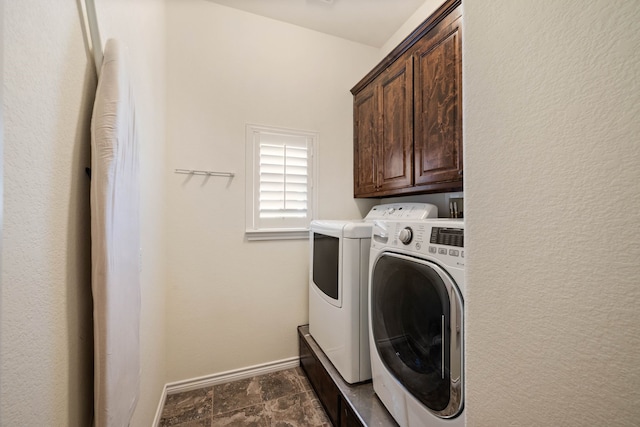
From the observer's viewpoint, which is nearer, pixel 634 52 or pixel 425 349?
pixel 634 52

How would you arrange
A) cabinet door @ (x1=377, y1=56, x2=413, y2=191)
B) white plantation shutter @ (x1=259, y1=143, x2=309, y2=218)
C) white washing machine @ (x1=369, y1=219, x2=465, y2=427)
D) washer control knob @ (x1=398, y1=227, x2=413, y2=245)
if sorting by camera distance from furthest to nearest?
white plantation shutter @ (x1=259, y1=143, x2=309, y2=218), cabinet door @ (x1=377, y1=56, x2=413, y2=191), washer control knob @ (x1=398, y1=227, x2=413, y2=245), white washing machine @ (x1=369, y1=219, x2=465, y2=427)

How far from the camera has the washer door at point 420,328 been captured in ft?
2.63

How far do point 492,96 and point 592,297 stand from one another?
0.40m

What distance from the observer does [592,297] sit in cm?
35

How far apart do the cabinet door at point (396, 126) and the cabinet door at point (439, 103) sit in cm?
7

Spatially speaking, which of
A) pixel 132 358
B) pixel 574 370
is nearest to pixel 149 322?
pixel 132 358

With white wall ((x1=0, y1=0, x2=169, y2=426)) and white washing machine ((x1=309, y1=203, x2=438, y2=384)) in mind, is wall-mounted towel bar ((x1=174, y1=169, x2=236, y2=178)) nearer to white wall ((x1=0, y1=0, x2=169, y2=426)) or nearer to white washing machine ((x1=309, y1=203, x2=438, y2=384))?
white washing machine ((x1=309, y1=203, x2=438, y2=384))

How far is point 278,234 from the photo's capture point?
6.51 feet

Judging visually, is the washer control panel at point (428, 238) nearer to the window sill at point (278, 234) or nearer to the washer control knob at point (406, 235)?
the washer control knob at point (406, 235)

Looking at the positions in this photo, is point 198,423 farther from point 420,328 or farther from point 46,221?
point 46,221

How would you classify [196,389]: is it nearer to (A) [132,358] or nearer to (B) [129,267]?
(A) [132,358]

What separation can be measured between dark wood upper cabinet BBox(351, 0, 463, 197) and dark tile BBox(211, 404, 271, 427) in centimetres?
172

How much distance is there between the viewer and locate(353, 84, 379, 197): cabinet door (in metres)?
1.96

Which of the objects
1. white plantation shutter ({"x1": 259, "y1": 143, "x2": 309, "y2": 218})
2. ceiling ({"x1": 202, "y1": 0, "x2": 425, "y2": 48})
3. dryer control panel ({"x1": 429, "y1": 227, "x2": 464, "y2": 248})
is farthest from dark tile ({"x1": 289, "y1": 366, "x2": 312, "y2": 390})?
ceiling ({"x1": 202, "y1": 0, "x2": 425, "y2": 48})
